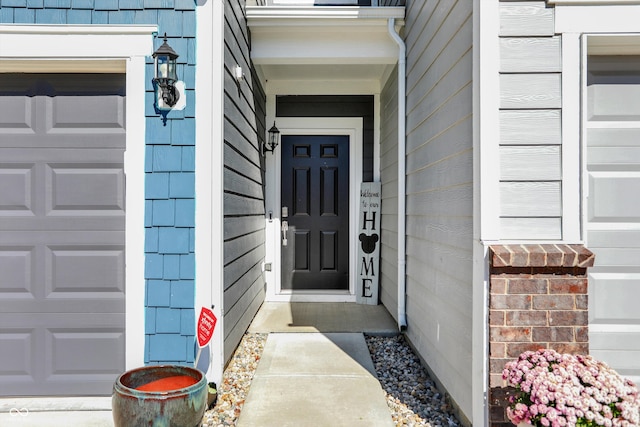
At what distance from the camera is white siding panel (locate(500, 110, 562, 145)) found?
1903 millimetres

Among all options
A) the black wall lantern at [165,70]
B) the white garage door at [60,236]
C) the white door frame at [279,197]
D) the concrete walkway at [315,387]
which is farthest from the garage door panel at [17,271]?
the white door frame at [279,197]

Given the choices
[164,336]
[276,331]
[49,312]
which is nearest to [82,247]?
[49,312]

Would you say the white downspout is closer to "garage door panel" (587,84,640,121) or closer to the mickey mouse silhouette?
the mickey mouse silhouette

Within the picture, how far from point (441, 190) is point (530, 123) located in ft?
2.40

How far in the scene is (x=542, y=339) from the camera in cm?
186

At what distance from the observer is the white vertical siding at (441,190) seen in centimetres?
215

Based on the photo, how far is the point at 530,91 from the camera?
191 centimetres

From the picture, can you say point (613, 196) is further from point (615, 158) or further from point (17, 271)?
point (17, 271)

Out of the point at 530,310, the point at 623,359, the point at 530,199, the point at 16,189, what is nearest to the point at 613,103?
the point at 530,199

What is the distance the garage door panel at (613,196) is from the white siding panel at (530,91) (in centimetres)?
42

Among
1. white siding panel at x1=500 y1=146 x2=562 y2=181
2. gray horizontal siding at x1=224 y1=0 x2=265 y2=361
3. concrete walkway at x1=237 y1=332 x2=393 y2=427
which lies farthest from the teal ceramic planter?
white siding panel at x1=500 y1=146 x2=562 y2=181

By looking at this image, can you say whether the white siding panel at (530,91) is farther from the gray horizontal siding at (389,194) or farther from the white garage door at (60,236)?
the white garage door at (60,236)

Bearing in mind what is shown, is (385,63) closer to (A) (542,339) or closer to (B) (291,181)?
(B) (291,181)

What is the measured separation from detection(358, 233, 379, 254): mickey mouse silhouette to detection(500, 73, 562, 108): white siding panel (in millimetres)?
2845
